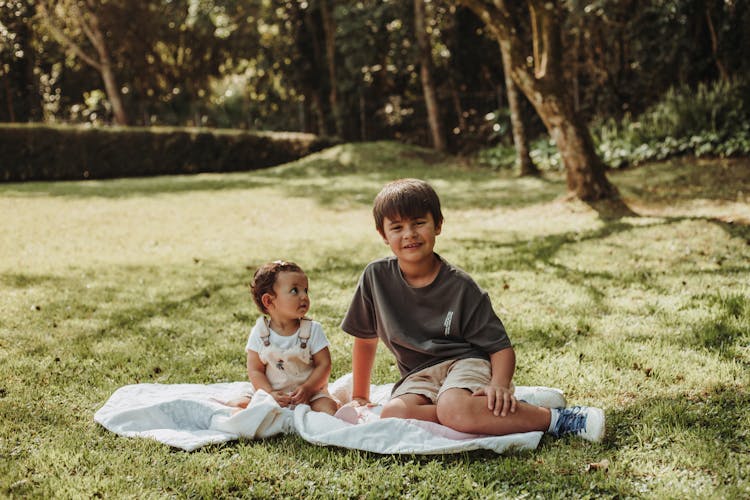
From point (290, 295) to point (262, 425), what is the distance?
0.63 meters

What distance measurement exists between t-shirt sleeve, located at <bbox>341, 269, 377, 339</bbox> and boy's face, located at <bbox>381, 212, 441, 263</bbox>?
309 millimetres

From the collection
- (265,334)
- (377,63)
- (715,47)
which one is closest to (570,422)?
(265,334)

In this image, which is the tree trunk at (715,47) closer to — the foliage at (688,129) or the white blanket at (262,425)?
the foliage at (688,129)

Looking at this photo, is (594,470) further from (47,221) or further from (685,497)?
(47,221)

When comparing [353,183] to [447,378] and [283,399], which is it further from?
[447,378]

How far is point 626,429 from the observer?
2.71 meters

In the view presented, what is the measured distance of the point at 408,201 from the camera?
2.75 meters

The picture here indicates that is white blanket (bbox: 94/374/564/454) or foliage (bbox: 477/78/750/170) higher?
foliage (bbox: 477/78/750/170)

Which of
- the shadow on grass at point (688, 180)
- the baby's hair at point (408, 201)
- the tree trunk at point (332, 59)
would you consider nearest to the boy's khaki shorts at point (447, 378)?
the baby's hair at point (408, 201)

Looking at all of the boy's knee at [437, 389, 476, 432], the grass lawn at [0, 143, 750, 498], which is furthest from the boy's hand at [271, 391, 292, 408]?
the boy's knee at [437, 389, 476, 432]

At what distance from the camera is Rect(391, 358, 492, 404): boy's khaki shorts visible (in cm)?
272

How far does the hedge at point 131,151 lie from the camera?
1566cm

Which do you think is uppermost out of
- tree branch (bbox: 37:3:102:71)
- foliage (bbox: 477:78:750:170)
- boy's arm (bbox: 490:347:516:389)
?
tree branch (bbox: 37:3:102:71)

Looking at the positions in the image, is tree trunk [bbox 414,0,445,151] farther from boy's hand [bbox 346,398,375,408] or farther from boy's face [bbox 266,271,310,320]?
boy's hand [bbox 346,398,375,408]
